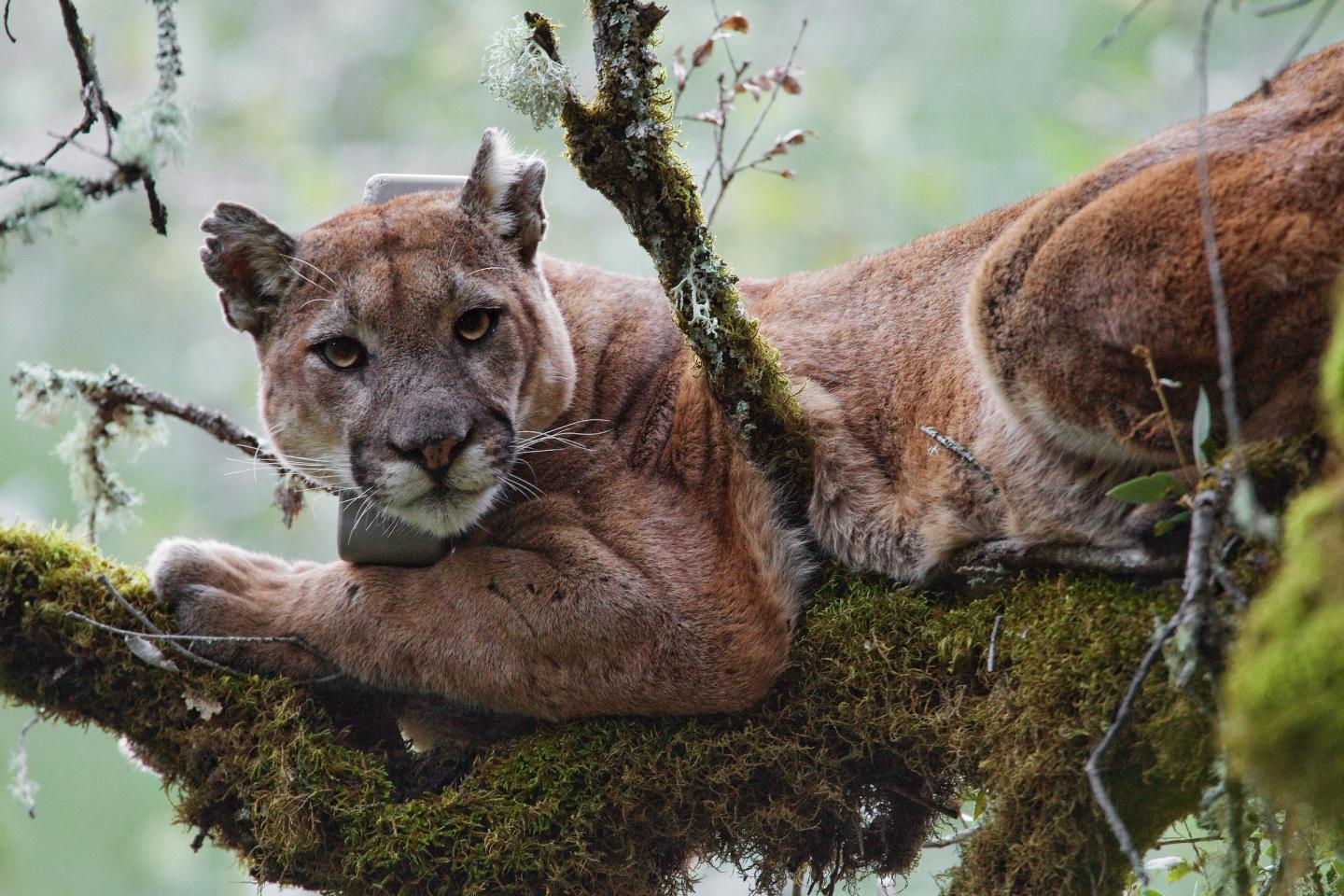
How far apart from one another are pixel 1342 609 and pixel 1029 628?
5.47 feet

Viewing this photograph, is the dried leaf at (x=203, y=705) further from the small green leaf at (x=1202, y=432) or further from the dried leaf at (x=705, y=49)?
the small green leaf at (x=1202, y=432)

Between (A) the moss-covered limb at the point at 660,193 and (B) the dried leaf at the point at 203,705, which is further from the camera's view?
(B) the dried leaf at the point at 203,705

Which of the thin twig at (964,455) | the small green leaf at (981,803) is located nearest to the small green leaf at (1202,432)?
the thin twig at (964,455)

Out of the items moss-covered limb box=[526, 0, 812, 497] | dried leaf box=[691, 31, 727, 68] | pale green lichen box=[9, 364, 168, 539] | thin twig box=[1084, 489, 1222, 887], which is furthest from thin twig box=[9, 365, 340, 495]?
thin twig box=[1084, 489, 1222, 887]

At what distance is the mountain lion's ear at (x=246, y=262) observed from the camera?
16.2 ft

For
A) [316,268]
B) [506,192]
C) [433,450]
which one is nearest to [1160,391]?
[433,450]

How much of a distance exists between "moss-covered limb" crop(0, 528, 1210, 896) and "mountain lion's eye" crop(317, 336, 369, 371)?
4.28 feet

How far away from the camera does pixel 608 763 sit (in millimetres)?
4258

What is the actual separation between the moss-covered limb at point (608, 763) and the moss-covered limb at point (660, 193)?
101cm

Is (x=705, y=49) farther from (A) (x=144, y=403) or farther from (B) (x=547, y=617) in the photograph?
(A) (x=144, y=403)

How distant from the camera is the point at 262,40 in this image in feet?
57.3

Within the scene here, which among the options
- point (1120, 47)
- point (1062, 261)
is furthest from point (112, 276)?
point (1062, 261)

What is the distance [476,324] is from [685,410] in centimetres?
100

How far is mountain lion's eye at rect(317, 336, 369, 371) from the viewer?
4816 mm
